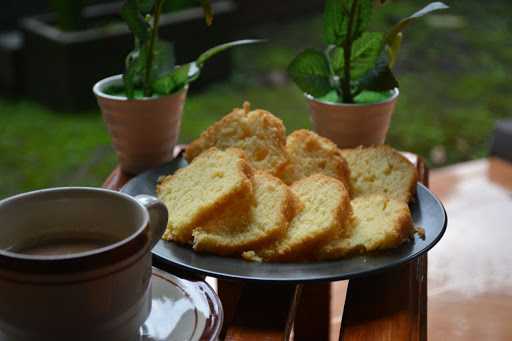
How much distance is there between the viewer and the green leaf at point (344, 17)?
1209 mm

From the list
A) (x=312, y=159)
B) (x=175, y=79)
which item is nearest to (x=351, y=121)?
(x=312, y=159)

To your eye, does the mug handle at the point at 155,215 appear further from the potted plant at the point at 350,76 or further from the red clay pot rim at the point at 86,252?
Answer: the potted plant at the point at 350,76

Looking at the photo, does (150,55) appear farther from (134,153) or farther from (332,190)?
(332,190)

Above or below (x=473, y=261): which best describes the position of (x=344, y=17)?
above

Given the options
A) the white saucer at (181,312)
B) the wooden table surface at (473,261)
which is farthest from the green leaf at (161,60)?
the wooden table surface at (473,261)

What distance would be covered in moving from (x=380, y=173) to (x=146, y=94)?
1.38ft

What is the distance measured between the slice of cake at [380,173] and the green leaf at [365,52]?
15cm

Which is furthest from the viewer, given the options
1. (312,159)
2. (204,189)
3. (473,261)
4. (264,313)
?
(473,261)

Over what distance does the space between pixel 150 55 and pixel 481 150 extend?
6.70 ft

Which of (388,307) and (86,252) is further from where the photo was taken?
(388,307)

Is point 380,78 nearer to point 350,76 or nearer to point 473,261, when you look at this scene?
point 350,76

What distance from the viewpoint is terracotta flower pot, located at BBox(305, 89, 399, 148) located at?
1.24m

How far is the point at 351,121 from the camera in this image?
125 cm

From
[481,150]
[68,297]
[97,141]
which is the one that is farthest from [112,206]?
[481,150]
